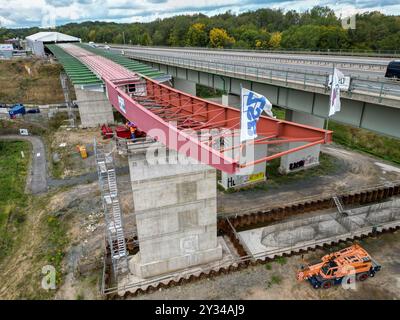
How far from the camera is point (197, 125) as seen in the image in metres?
17.9

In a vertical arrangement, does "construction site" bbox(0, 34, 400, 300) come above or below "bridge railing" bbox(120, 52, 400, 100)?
below

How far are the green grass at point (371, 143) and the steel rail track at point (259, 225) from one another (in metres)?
10.3

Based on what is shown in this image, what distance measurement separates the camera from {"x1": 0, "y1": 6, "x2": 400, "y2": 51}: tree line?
251 feet

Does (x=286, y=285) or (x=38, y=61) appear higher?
(x=38, y=61)

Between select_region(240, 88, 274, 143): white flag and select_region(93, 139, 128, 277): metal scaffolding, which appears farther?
select_region(93, 139, 128, 277): metal scaffolding

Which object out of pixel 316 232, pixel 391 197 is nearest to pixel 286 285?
pixel 316 232

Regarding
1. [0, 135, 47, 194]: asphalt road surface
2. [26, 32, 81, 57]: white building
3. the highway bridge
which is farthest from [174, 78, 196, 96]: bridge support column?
[26, 32, 81, 57]: white building

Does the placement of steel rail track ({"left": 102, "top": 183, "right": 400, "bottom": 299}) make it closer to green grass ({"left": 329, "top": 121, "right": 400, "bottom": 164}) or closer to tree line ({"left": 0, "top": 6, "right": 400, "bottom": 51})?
green grass ({"left": 329, "top": 121, "right": 400, "bottom": 164})

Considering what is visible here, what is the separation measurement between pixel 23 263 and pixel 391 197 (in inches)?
1258

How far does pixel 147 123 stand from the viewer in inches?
626

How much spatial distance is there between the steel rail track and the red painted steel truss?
6.87 meters

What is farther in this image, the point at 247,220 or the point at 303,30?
the point at 303,30

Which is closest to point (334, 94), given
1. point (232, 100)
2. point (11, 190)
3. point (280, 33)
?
point (232, 100)
